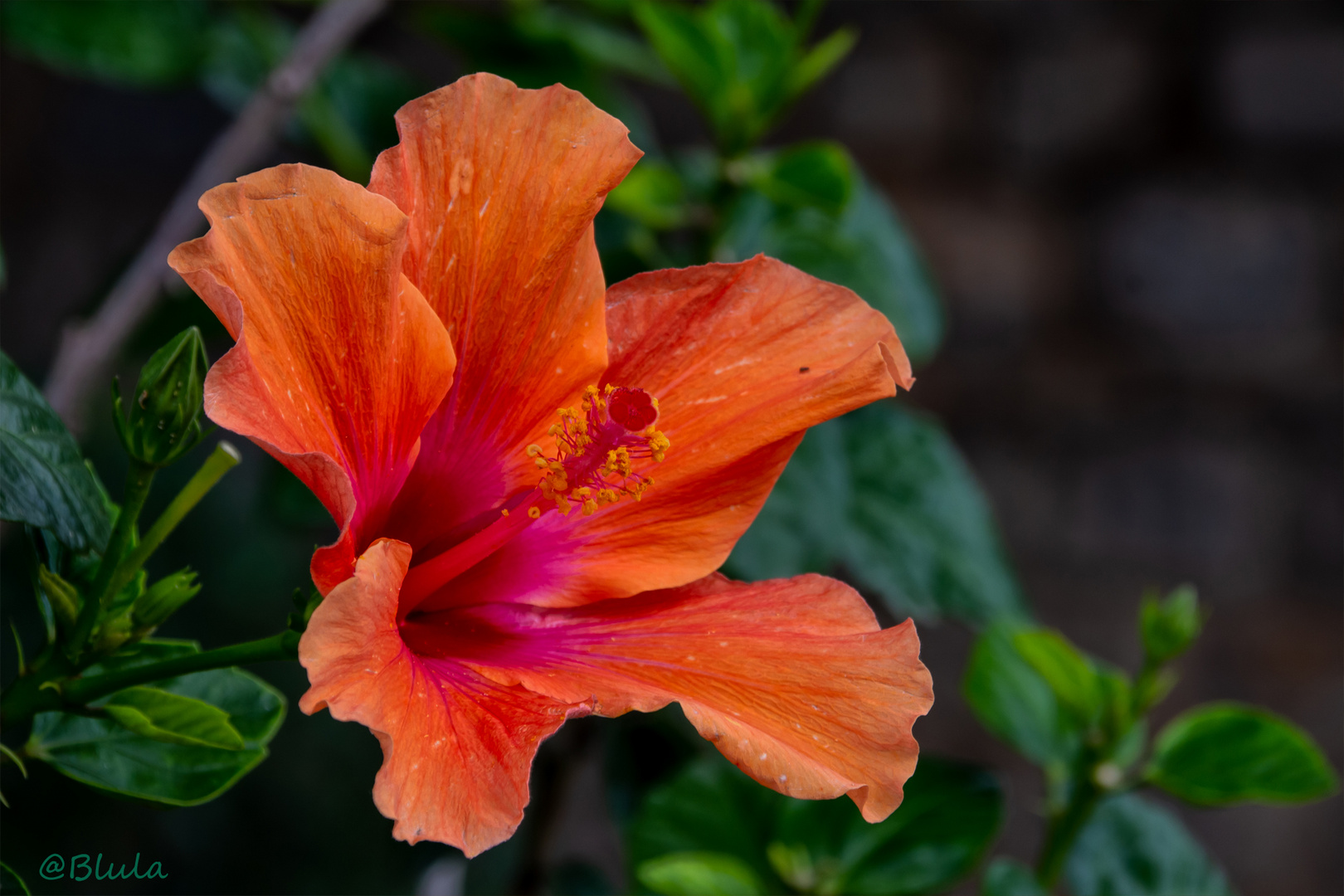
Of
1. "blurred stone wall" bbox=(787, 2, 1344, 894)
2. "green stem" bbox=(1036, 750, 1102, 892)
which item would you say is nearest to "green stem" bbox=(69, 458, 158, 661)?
"green stem" bbox=(1036, 750, 1102, 892)

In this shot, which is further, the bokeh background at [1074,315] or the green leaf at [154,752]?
the bokeh background at [1074,315]

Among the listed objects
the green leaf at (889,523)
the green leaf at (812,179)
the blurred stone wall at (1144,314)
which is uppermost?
the green leaf at (812,179)

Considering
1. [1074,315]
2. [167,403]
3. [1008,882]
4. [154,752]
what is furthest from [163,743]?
[1074,315]

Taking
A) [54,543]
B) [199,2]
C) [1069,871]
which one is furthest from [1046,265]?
[54,543]

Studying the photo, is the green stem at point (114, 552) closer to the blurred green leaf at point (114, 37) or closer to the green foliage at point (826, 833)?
the green foliage at point (826, 833)

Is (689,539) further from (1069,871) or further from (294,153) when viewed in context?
(294,153)

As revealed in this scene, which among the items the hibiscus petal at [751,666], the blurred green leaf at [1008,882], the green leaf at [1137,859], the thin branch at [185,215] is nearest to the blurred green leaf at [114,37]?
the thin branch at [185,215]
